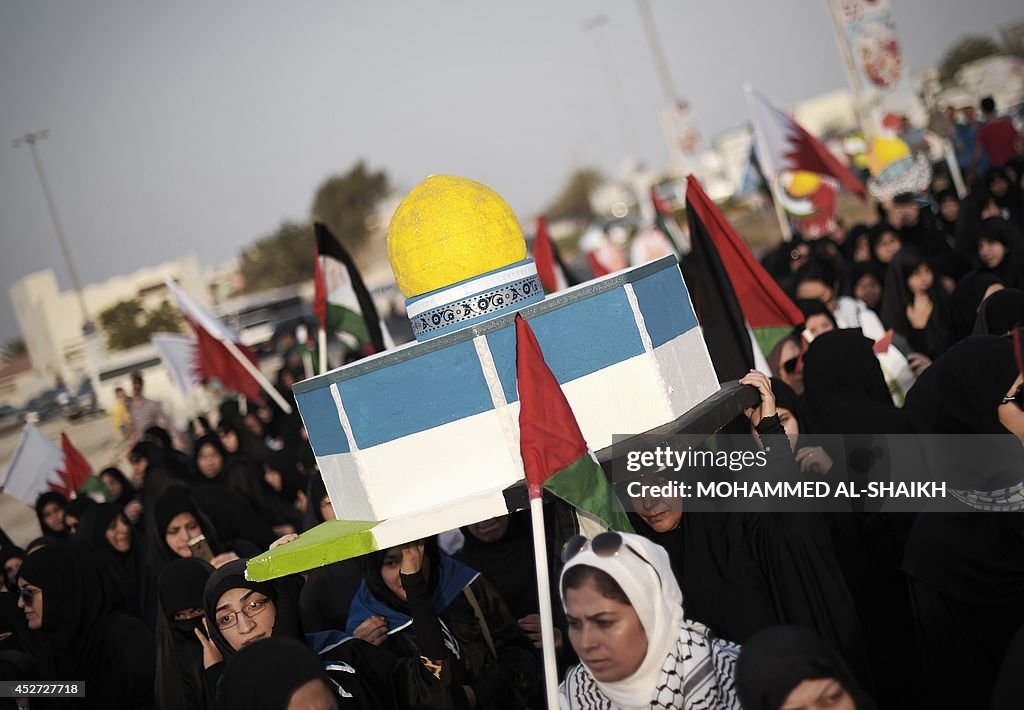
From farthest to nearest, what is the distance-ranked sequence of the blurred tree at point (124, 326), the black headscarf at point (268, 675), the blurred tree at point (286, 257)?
the blurred tree at point (286, 257) < the blurred tree at point (124, 326) < the black headscarf at point (268, 675)

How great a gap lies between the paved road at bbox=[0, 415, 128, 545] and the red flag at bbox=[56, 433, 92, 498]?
2262mm

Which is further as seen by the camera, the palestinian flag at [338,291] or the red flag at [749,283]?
the palestinian flag at [338,291]

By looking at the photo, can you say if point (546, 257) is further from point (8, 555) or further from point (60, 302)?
point (60, 302)

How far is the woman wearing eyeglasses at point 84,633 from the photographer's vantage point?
471cm

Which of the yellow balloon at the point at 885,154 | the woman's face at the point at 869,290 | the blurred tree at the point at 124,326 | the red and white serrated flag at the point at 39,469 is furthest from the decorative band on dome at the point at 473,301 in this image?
the blurred tree at the point at 124,326

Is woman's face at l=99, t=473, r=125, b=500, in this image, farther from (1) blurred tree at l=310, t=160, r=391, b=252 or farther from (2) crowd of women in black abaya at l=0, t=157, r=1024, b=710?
(1) blurred tree at l=310, t=160, r=391, b=252

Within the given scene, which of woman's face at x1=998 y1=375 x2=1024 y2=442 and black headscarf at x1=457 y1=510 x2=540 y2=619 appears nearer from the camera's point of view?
woman's face at x1=998 y1=375 x2=1024 y2=442

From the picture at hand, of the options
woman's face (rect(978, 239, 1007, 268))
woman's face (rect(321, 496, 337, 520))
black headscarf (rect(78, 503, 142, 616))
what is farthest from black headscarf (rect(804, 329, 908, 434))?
black headscarf (rect(78, 503, 142, 616))

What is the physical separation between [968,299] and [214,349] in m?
6.17

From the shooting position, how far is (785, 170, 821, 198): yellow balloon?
497 inches

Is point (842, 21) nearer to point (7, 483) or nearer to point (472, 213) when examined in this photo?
point (7, 483)

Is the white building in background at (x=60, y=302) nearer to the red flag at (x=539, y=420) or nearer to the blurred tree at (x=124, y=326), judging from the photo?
the blurred tree at (x=124, y=326)

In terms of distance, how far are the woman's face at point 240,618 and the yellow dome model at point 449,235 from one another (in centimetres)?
128

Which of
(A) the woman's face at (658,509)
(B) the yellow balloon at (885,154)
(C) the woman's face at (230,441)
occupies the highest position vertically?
(B) the yellow balloon at (885,154)
